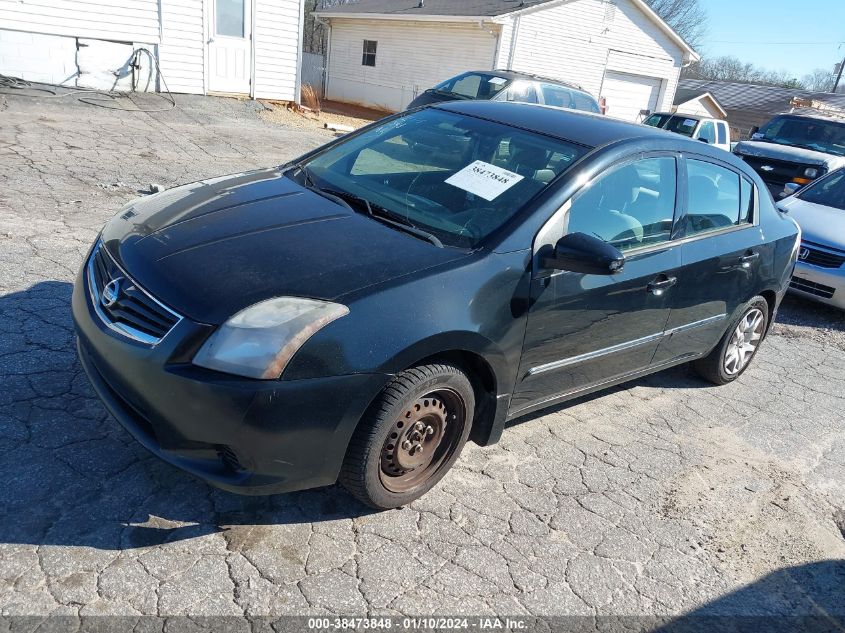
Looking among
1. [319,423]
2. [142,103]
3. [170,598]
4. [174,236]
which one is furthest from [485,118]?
[142,103]

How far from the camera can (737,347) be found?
4973mm

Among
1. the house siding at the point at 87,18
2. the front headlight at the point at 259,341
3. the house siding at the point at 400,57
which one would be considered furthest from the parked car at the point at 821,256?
the house siding at the point at 400,57

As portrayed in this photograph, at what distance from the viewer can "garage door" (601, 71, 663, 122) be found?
79.0 ft

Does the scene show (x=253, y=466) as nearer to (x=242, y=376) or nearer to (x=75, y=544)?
(x=242, y=376)

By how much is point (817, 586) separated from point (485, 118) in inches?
117

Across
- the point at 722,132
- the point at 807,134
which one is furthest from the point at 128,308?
the point at 722,132

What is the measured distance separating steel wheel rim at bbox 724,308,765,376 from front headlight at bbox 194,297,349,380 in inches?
141

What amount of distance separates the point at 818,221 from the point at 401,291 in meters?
6.47

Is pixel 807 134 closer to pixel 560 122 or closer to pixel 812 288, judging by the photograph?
pixel 812 288

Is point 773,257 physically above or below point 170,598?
above

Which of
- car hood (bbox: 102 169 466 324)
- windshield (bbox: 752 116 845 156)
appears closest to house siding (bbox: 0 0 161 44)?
car hood (bbox: 102 169 466 324)

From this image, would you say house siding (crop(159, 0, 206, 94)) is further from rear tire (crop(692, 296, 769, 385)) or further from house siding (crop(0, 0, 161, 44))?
rear tire (crop(692, 296, 769, 385))

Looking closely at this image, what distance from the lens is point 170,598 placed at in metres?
2.36

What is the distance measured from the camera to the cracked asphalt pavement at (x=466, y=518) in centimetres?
249
